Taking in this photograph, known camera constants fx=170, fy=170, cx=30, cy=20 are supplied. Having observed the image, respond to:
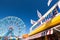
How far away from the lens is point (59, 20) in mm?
7957

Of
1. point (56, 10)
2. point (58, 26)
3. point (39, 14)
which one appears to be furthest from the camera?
point (39, 14)

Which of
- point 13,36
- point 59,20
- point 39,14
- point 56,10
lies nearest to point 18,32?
point 13,36

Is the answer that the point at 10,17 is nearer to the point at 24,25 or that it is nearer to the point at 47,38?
the point at 24,25

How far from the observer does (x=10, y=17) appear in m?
37.4

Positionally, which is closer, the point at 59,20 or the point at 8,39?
the point at 59,20

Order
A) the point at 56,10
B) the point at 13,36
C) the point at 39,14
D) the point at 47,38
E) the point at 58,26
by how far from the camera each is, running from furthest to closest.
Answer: the point at 13,36 < the point at 39,14 < the point at 56,10 < the point at 47,38 < the point at 58,26

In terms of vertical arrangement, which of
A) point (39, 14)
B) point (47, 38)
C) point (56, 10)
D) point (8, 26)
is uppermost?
point (8, 26)

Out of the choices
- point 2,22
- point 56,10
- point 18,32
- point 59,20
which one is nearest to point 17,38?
point 18,32

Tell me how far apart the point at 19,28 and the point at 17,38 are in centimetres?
245

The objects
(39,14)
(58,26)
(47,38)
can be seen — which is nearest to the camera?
(58,26)

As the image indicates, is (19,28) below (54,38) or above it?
above

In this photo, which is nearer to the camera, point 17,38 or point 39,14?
point 39,14

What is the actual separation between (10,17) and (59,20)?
2996 cm

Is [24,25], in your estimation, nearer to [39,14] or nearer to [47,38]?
[39,14]
